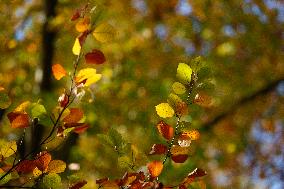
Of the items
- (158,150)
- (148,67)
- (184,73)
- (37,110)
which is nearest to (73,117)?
(37,110)

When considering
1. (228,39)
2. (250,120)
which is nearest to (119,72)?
(228,39)

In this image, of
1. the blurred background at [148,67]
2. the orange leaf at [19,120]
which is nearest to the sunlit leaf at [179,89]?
the orange leaf at [19,120]

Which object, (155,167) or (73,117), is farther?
(73,117)

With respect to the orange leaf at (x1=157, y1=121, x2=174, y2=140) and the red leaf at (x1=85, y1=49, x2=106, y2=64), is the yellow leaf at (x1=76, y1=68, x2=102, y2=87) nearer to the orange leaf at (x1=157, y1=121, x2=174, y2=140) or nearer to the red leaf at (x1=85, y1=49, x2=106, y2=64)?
the red leaf at (x1=85, y1=49, x2=106, y2=64)

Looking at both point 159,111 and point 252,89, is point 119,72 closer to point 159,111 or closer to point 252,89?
point 252,89

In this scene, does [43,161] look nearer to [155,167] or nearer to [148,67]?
[155,167]

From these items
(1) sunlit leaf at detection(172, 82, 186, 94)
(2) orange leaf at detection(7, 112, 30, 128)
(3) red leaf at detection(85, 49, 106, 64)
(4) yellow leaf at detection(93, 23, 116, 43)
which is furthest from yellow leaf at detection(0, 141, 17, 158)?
(1) sunlit leaf at detection(172, 82, 186, 94)
